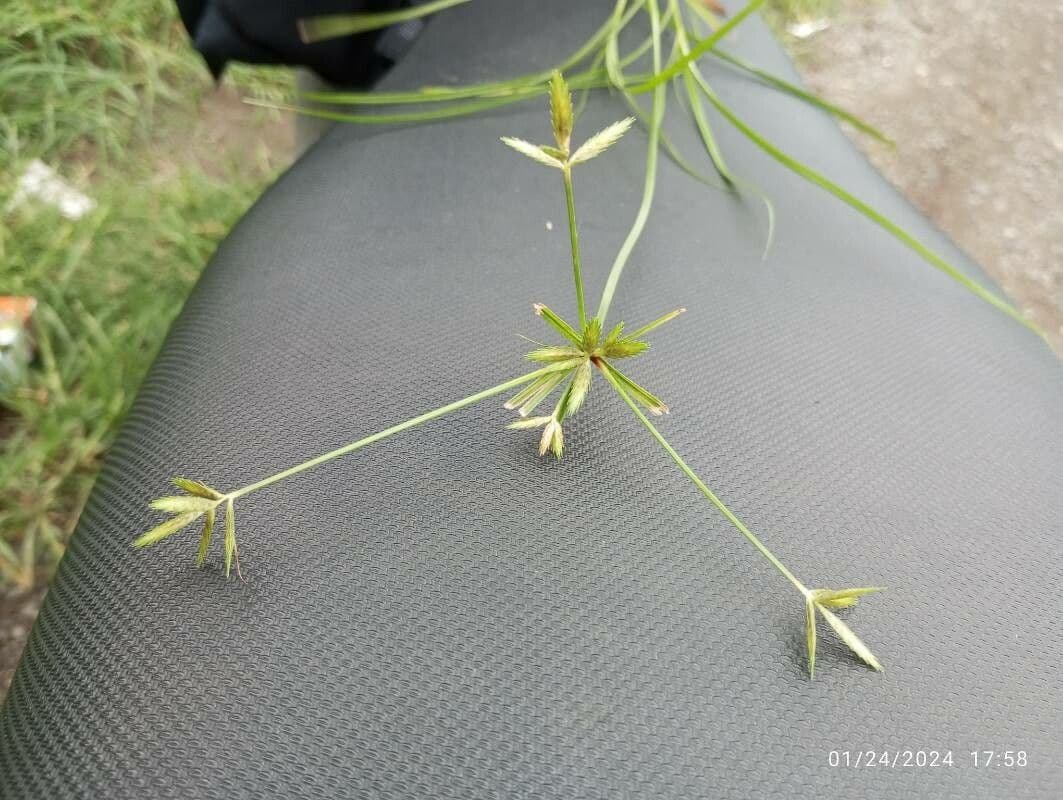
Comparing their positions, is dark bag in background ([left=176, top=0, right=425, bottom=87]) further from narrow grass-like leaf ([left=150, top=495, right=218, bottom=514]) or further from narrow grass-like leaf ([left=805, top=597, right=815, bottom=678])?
narrow grass-like leaf ([left=805, top=597, right=815, bottom=678])

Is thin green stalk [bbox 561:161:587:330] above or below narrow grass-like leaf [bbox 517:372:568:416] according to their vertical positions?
above

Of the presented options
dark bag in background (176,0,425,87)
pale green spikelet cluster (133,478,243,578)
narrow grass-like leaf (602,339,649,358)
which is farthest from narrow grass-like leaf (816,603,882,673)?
dark bag in background (176,0,425,87)

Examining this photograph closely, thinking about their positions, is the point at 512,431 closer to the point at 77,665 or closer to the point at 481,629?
the point at 481,629

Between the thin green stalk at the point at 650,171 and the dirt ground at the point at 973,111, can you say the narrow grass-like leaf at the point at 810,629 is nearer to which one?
the thin green stalk at the point at 650,171

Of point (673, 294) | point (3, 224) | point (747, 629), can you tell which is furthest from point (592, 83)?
point (3, 224)

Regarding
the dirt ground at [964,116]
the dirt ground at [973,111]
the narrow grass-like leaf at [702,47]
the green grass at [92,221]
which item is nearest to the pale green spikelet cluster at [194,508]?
the narrow grass-like leaf at [702,47]
